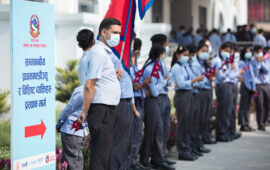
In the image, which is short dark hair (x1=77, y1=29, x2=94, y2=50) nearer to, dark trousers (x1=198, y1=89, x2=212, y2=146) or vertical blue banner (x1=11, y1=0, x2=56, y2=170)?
vertical blue banner (x1=11, y1=0, x2=56, y2=170)

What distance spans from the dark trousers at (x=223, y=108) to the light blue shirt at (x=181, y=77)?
2243 mm

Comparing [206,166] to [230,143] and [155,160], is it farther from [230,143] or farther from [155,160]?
[230,143]

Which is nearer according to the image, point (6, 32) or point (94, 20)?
point (6, 32)

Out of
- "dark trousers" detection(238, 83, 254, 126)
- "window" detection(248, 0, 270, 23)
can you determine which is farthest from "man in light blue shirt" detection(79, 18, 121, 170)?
"window" detection(248, 0, 270, 23)

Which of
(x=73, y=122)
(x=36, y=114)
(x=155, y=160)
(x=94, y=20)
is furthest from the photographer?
(x=94, y=20)

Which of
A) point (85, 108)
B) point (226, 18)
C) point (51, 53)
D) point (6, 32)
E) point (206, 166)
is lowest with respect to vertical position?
point (206, 166)

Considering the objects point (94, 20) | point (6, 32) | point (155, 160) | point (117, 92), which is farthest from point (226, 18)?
point (117, 92)

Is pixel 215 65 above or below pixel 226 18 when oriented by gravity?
below

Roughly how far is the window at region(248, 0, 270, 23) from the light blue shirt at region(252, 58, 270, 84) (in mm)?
59248

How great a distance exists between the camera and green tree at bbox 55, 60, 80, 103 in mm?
10992

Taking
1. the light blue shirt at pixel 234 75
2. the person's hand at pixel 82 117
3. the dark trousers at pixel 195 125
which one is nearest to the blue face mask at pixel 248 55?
the light blue shirt at pixel 234 75

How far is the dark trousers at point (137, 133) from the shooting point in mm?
7637

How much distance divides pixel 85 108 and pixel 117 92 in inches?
17.5

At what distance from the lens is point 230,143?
10789 millimetres
